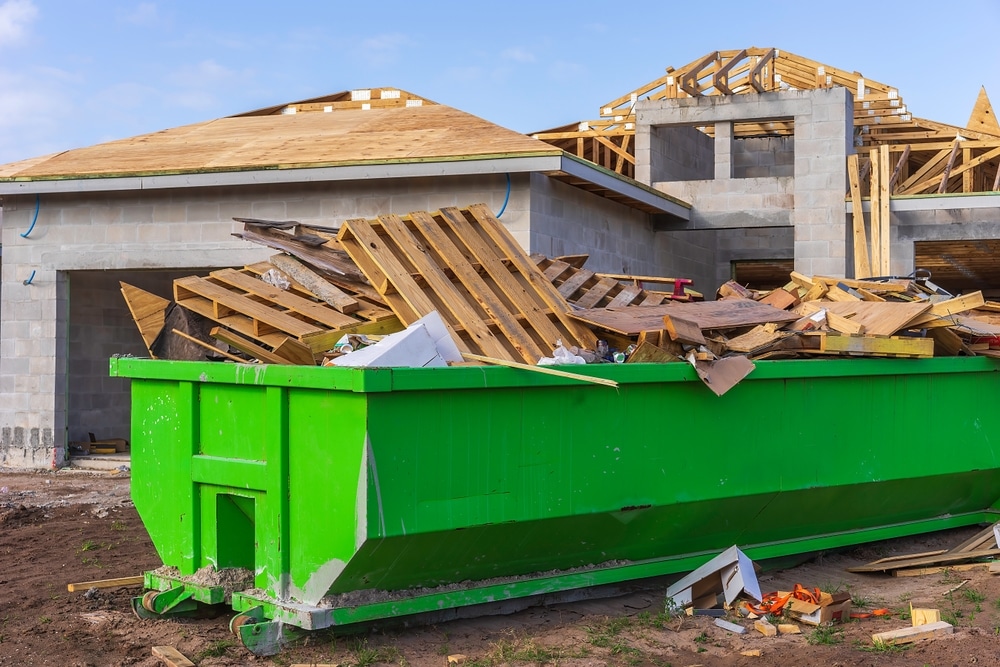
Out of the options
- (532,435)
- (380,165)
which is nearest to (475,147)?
(380,165)

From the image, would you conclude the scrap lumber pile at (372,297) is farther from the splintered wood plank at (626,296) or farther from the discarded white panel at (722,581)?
the discarded white panel at (722,581)

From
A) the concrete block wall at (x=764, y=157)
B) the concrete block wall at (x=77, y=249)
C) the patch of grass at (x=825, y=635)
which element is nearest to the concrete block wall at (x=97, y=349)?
the concrete block wall at (x=77, y=249)

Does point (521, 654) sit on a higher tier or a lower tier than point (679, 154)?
lower

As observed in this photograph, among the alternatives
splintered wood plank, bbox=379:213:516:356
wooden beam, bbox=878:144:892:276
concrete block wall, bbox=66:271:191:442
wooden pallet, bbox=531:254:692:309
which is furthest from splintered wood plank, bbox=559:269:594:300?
wooden beam, bbox=878:144:892:276

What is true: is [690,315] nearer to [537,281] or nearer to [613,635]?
[537,281]

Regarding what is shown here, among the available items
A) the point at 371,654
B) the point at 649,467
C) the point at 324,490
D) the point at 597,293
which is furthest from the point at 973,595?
the point at 324,490

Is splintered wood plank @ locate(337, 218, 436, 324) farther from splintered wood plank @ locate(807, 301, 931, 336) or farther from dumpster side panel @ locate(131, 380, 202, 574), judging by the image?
splintered wood plank @ locate(807, 301, 931, 336)

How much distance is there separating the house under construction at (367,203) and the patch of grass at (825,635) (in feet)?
21.1

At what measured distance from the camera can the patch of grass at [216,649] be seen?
543 cm

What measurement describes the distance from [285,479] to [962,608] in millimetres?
4134

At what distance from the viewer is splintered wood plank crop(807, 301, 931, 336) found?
7387 millimetres

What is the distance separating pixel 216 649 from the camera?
547 centimetres

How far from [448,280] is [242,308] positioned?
51.5 inches

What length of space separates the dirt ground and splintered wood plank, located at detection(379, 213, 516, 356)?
1633 millimetres
